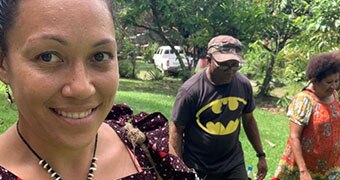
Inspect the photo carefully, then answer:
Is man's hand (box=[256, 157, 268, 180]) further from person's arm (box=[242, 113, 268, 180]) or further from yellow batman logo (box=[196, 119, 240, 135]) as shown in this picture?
yellow batman logo (box=[196, 119, 240, 135])

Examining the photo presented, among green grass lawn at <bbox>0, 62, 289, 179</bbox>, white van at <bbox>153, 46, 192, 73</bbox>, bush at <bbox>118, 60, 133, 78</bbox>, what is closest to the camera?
green grass lawn at <bbox>0, 62, 289, 179</bbox>

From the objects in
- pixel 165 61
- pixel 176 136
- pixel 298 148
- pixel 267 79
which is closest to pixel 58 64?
pixel 176 136

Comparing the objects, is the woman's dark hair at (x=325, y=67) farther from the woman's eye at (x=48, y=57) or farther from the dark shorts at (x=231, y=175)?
the woman's eye at (x=48, y=57)

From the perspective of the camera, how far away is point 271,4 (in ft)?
38.5

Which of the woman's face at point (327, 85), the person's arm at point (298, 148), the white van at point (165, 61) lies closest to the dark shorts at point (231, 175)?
the person's arm at point (298, 148)

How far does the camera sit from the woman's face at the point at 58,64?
43.9 inches

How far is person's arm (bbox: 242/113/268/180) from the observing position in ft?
12.8

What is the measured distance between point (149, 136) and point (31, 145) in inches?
16.6

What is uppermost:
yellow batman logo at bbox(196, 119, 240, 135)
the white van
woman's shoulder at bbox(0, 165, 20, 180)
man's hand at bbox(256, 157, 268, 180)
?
woman's shoulder at bbox(0, 165, 20, 180)

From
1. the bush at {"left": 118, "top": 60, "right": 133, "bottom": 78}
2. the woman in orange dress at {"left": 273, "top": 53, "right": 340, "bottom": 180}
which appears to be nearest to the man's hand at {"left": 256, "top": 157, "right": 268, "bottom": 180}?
the woman in orange dress at {"left": 273, "top": 53, "right": 340, "bottom": 180}

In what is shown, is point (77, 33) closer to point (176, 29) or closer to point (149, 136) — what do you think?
point (149, 136)

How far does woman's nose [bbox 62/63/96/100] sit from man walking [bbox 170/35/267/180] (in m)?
2.34

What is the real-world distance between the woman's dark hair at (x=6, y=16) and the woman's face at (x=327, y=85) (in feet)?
9.80

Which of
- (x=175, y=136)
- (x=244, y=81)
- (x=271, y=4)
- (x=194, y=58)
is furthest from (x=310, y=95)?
(x=194, y=58)
